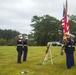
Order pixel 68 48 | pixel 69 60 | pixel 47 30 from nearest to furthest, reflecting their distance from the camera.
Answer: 1. pixel 68 48
2. pixel 69 60
3. pixel 47 30

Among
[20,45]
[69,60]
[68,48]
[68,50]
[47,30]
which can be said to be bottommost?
[69,60]

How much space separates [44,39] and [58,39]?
20.5 feet

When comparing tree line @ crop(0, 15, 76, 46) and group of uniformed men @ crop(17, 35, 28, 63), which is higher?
tree line @ crop(0, 15, 76, 46)

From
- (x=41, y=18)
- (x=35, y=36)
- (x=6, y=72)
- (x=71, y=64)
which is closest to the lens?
(x=6, y=72)

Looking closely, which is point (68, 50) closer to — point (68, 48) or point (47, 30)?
point (68, 48)

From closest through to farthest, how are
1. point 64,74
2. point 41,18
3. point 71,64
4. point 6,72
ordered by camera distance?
point 64,74, point 6,72, point 71,64, point 41,18

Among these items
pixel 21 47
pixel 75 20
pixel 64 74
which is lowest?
pixel 64 74

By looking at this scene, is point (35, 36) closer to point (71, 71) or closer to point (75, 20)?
point (75, 20)

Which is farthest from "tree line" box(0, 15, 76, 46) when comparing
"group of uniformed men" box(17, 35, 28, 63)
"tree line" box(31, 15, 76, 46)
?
"group of uniformed men" box(17, 35, 28, 63)

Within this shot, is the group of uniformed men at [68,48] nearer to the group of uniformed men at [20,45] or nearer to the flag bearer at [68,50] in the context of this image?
the flag bearer at [68,50]

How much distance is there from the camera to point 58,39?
382 feet

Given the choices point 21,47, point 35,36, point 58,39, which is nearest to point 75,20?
point 58,39

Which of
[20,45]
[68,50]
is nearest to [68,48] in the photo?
[68,50]

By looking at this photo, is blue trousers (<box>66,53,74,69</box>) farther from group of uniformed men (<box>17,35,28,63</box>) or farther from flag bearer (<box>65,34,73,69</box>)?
group of uniformed men (<box>17,35,28,63</box>)
